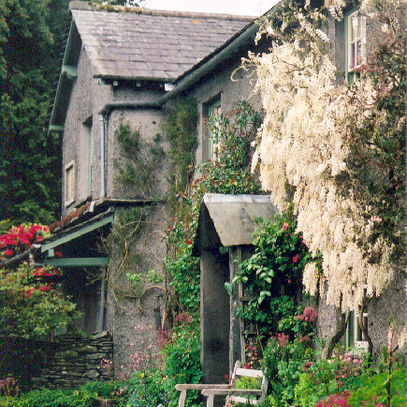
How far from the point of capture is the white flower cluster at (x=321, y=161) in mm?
8672

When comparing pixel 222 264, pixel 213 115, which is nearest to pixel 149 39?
pixel 213 115

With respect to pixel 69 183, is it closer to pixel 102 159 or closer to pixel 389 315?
pixel 102 159

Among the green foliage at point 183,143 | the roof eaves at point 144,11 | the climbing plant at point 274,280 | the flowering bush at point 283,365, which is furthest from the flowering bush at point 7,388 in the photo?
the roof eaves at point 144,11

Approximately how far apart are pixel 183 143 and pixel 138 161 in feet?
3.63

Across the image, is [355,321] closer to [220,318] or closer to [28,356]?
[220,318]

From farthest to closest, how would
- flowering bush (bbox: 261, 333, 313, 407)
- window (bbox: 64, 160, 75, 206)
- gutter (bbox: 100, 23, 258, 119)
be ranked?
window (bbox: 64, 160, 75, 206) < gutter (bbox: 100, 23, 258, 119) < flowering bush (bbox: 261, 333, 313, 407)

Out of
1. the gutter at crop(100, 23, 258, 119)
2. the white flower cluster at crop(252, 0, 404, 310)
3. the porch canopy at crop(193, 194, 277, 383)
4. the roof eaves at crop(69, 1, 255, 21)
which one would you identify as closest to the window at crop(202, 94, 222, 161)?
the gutter at crop(100, 23, 258, 119)

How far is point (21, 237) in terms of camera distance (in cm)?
1894

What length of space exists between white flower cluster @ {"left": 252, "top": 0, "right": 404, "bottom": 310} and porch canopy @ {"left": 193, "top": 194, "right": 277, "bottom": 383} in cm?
134

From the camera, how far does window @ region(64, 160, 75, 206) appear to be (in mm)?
20153

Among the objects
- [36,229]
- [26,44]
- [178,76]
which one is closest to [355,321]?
[178,76]

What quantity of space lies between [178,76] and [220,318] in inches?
218

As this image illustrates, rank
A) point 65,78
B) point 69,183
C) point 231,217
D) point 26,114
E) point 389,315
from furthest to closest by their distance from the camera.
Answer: point 26,114
point 69,183
point 65,78
point 231,217
point 389,315

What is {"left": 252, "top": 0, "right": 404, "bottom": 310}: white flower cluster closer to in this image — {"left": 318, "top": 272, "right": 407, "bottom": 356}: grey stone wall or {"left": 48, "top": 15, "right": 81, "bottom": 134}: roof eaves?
{"left": 318, "top": 272, "right": 407, "bottom": 356}: grey stone wall
